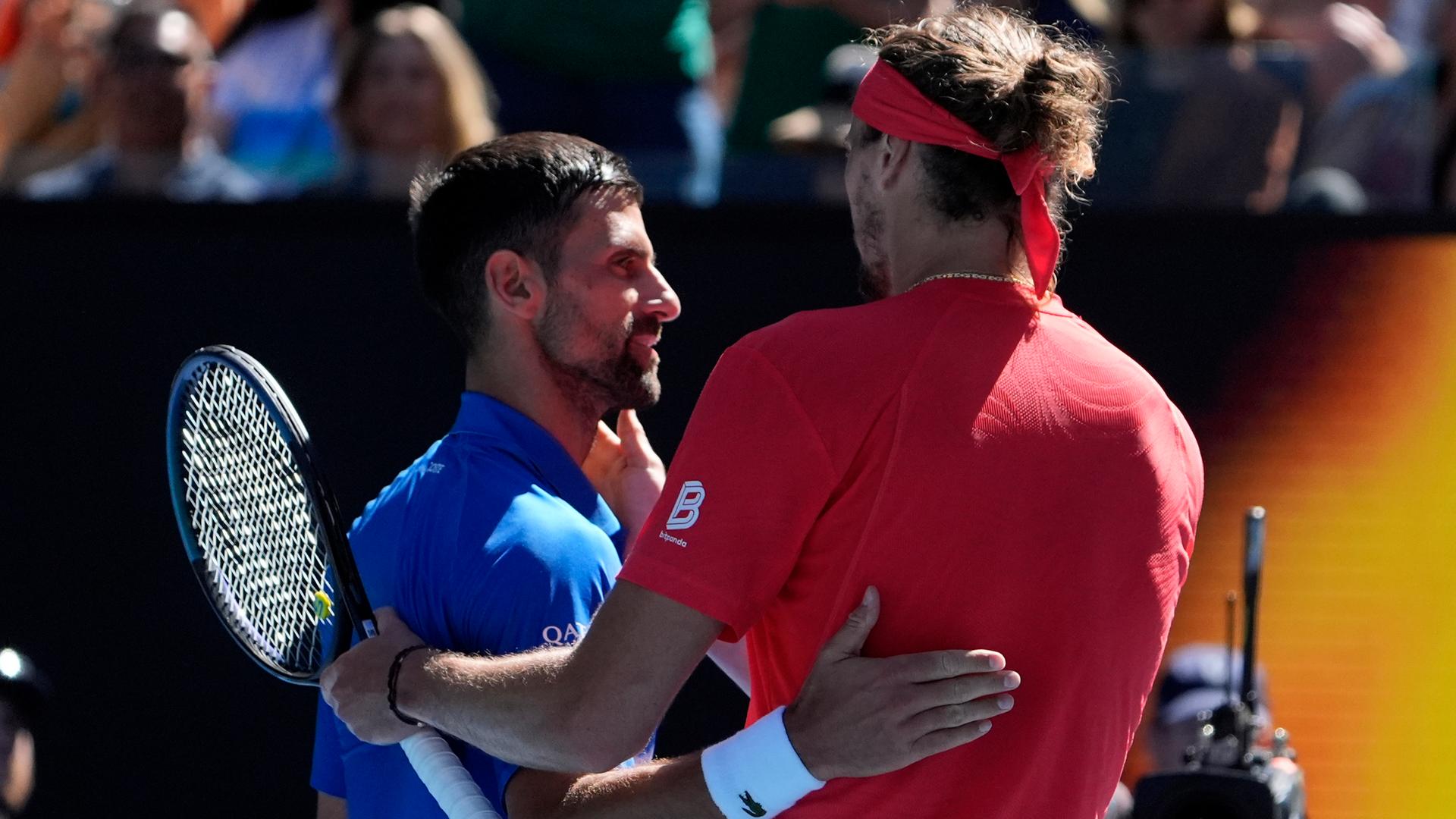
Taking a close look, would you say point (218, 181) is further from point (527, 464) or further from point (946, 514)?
point (946, 514)

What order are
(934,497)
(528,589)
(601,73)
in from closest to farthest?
(934,497) < (528,589) < (601,73)

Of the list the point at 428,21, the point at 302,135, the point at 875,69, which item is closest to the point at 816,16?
the point at 428,21

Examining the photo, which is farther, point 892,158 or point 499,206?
point 499,206

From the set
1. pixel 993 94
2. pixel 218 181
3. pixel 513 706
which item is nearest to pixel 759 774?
pixel 513 706

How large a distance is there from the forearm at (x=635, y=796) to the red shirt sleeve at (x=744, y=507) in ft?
0.90

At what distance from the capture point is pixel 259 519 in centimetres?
256

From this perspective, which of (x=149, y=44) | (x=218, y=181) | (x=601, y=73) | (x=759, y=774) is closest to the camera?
(x=759, y=774)

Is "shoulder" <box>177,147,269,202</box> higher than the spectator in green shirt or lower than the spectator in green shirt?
lower

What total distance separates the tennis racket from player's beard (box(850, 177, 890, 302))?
0.80 metres

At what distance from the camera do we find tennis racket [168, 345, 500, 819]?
2293mm

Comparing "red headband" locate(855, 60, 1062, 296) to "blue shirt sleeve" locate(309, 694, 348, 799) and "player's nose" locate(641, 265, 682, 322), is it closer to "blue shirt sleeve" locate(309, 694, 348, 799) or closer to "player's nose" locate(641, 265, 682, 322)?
"player's nose" locate(641, 265, 682, 322)

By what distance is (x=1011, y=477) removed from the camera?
188 cm

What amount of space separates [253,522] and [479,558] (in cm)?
53

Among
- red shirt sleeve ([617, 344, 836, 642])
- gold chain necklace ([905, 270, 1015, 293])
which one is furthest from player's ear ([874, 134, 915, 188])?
red shirt sleeve ([617, 344, 836, 642])
